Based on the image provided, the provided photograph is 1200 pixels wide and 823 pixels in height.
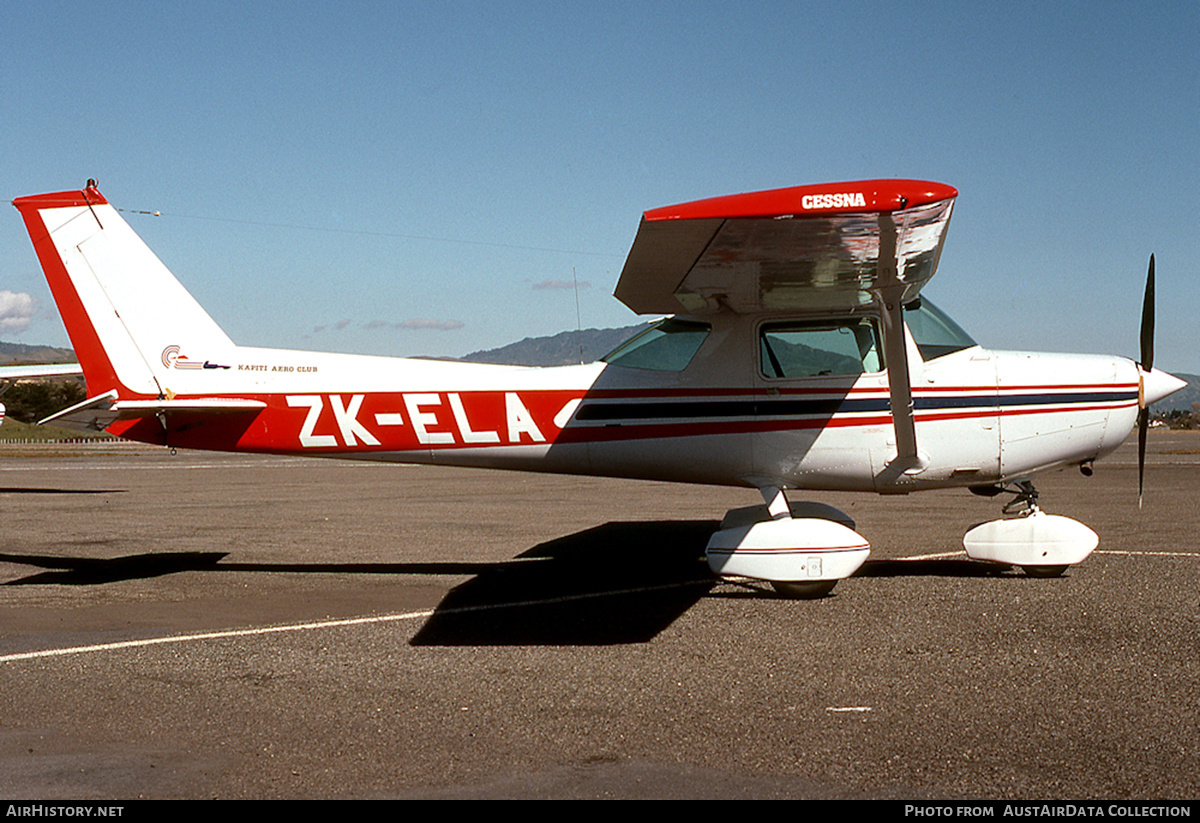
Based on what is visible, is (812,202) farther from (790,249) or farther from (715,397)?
(715,397)

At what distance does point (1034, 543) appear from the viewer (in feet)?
26.1

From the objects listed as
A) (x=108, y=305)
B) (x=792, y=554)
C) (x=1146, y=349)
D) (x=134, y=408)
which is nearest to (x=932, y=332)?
(x=1146, y=349)

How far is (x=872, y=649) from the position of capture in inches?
226

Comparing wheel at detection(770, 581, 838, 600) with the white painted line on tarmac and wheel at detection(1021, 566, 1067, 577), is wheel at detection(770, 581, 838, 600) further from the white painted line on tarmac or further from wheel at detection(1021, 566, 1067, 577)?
wheel at detection(1021, 566, 1067, 577)

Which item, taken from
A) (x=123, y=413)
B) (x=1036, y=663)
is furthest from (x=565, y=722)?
(x=123, y=413)

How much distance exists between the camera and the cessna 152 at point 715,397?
750 cm

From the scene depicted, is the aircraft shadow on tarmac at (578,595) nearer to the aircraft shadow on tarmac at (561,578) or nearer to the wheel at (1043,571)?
the aircraft shadow on tarmac at (561,578)

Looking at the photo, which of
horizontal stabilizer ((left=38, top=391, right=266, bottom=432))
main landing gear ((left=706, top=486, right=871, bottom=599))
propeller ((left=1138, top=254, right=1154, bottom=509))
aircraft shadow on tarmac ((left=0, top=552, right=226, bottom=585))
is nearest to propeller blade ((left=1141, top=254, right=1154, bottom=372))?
propeller ((left=1138, top=254, right=1154, bottom=509))

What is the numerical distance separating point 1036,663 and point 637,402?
3765 mm

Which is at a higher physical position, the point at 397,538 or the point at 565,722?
the point at 565,722

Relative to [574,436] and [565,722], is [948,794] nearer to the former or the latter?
[565,722]

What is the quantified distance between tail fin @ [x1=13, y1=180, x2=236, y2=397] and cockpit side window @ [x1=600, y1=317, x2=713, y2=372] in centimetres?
362
